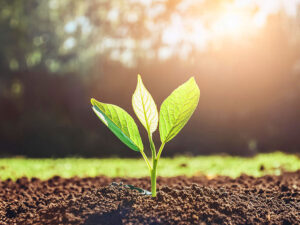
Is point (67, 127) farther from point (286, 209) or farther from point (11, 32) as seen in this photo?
point (286, 209)

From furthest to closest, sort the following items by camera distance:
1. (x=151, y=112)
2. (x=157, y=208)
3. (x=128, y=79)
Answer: (x=128, y=79) → (x=151, y=112) → (x=157, y=208)

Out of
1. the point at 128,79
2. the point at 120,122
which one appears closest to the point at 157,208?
the point at 120,122

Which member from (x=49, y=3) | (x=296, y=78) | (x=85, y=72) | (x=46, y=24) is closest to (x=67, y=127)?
(x=85, y=72)

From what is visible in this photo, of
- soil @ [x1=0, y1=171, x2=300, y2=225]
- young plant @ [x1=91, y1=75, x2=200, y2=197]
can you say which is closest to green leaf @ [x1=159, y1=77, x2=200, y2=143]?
young plant @ [x1=91, y1=75, x2=200, y2=197]

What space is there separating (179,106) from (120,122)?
0.40 meters

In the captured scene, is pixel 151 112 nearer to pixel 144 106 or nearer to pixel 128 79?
pixel 144 106

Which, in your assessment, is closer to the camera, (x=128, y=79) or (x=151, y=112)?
(x=151, y=112)

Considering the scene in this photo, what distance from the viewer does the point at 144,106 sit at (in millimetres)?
2170

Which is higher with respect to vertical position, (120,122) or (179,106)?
(179,106)

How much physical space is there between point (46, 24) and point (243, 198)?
7.25 m

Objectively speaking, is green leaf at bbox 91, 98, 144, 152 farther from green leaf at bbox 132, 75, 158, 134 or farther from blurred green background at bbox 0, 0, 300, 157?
blurred green background at bbox 0, 0, 300, 157

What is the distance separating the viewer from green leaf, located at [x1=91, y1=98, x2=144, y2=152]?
2.21 metres

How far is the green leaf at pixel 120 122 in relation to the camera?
7.27 feet

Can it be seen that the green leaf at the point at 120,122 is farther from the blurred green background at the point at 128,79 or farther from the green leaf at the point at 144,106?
the blurred green background at the point at 128,79
